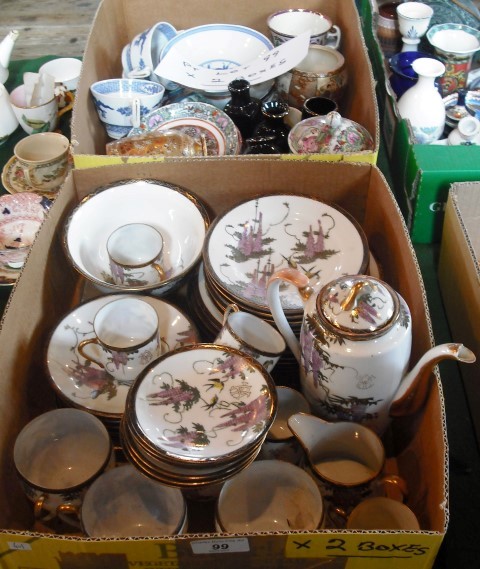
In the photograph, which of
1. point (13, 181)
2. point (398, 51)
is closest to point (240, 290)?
point (13, 181)

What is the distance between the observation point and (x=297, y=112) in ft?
3.58

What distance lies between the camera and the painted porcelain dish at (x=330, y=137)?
0.93 metres

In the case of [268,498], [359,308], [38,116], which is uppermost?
[359,308]

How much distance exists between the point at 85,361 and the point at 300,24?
91cm

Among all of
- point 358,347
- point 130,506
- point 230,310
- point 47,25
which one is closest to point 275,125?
point 230,310

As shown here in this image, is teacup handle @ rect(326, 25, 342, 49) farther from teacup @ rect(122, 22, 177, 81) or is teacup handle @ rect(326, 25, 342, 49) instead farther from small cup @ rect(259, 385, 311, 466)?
small cup @ rect(259, 385, 311, 466)

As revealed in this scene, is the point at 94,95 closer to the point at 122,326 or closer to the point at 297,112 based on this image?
the point at 297,112

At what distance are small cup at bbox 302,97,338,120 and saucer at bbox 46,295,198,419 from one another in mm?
460

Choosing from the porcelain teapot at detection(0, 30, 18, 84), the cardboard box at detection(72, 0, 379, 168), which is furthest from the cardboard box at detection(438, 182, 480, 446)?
the porcelain teapot at detection(0, 30, 18, 84)

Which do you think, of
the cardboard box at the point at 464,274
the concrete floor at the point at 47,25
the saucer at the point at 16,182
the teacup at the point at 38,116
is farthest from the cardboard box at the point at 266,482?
the concrete floor at the point at 47,25

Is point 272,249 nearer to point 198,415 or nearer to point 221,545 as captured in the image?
point 198,415

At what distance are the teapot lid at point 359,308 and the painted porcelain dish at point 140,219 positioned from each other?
0.31m

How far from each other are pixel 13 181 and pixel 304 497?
772 millimetres

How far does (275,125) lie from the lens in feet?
3.34
